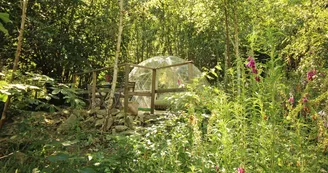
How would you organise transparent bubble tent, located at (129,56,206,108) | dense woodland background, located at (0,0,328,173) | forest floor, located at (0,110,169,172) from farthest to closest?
transparent bubble tent, located at (129,56,206,108) < forest floor, located at (0,110,169,172) < dense woodland background, located at (0,0,328,173)

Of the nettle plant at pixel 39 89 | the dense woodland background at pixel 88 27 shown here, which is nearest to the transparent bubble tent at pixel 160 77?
the dense woodland background at pixel 88 27

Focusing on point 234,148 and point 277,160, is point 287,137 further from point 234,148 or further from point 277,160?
point 234,148

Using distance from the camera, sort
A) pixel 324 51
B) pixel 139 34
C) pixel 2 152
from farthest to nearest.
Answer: pixel 139 34 < pixel 324 51 < pixel 2 152

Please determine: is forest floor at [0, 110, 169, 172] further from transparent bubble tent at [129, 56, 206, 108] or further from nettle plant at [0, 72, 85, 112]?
transparent bubble tent at [129, 56, 206, 108]

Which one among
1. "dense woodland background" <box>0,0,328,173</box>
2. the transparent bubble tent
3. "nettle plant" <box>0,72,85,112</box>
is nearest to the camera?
"dense woodland background" <box>0,0,328,173</box>

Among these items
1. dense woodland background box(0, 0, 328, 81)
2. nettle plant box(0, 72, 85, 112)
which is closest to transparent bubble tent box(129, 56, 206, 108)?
dense woodland background box(0, 0, 328, 81)

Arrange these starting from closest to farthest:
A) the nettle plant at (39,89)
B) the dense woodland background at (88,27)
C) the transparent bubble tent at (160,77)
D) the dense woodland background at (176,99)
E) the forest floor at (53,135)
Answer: the dense woodland background at (176,99)
the nettle plant at (39,89)
the forest floor at (53,135)
the dense woodland background at (88,27)
the transparent bubble tent at (160,77)

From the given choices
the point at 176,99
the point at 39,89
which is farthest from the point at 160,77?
the point at 39,89

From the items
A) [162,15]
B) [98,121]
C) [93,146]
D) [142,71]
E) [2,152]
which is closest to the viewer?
[2,152]

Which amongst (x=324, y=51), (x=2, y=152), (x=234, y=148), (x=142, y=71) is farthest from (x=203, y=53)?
(x=234, y=148)

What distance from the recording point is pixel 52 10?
8.42 metres

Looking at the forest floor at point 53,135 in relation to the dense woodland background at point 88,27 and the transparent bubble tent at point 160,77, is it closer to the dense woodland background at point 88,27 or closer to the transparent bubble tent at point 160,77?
the dense woodland background at point 88,27

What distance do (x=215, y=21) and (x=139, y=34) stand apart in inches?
294

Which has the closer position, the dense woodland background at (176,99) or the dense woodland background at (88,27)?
the dense woodland background at (176,99)
